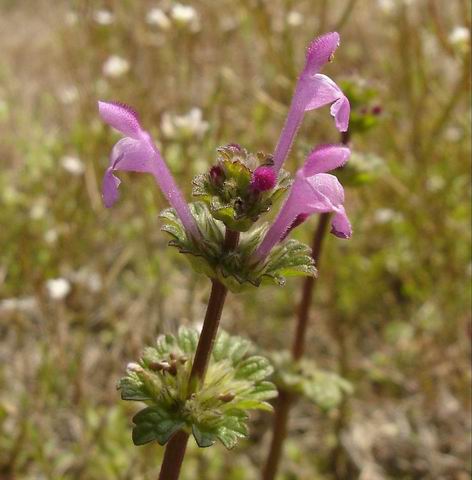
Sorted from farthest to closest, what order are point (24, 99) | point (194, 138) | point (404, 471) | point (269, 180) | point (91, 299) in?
1. point (24, 99)
2. point (91, 299)
3. point (194, 138)
4. point (404, 471)
5. point (269, 180)

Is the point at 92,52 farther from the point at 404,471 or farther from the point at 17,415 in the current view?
the point at 404,471

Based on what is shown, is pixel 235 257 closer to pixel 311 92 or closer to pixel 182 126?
pixel 311 92

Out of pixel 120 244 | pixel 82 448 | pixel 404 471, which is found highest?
pixel 120 244

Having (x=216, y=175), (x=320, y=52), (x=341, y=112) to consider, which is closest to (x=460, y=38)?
(x=320, y=52)

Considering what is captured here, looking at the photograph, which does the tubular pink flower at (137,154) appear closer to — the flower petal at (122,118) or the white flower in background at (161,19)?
the flower petal at (122,118)

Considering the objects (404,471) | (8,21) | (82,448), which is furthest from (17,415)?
(8,21)

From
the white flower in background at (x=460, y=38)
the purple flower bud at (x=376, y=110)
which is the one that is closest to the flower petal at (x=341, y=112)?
the purple flower bud at (x=376, y=110)
